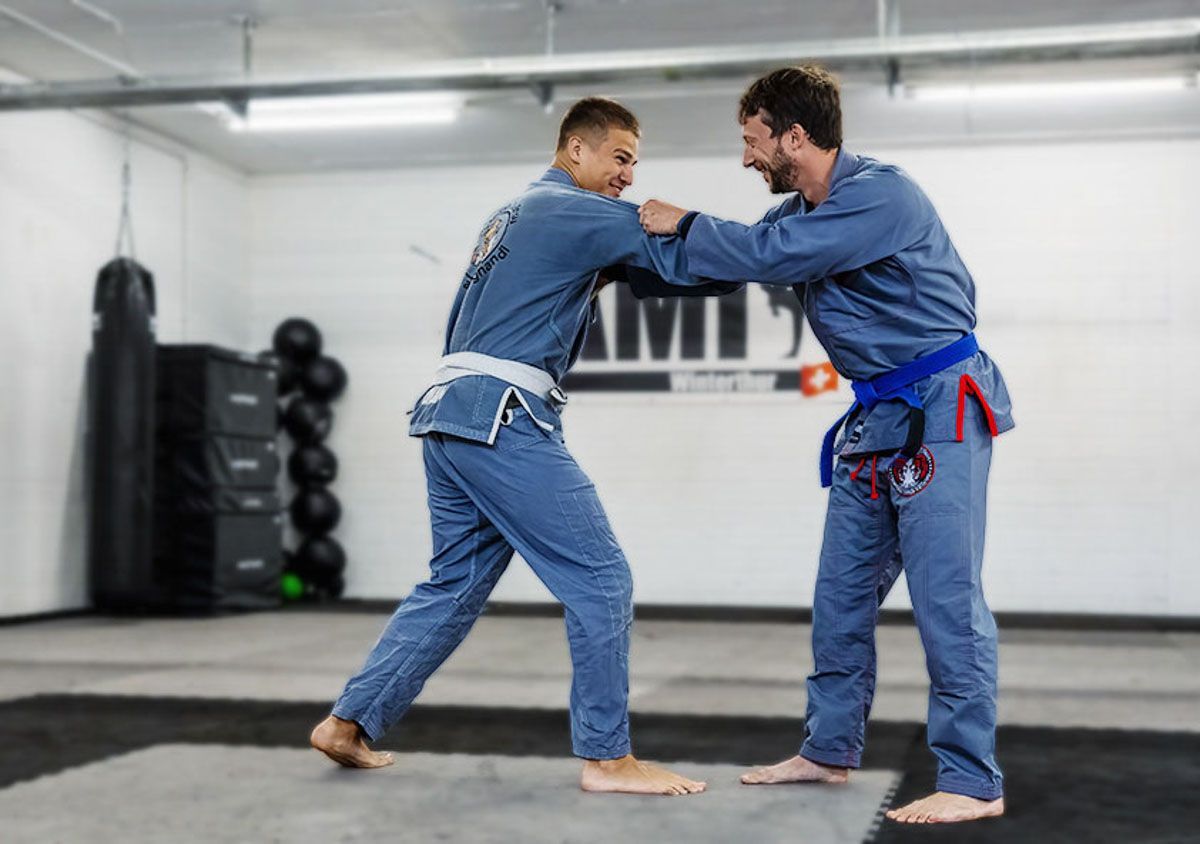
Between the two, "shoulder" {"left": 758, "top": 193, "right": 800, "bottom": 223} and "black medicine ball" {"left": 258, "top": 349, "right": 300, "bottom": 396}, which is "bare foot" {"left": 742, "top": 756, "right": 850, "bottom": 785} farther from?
"black medicine ball" {"left": 258, "top": 349, "right": 300, "bottom": 396}

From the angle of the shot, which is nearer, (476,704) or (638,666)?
(476,704)

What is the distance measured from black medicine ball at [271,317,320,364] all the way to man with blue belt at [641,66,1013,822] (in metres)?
7.83

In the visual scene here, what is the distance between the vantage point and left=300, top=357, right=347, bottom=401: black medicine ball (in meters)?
10.4

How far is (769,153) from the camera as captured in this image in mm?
2977

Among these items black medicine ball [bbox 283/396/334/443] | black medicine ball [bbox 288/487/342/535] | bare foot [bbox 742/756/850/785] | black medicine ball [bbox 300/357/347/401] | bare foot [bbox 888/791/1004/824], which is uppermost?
black medicine ball [bbox 300/357/347/401]

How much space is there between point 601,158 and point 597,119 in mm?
92

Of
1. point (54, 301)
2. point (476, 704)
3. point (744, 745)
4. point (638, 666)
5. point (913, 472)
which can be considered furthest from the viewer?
point (54, 301)

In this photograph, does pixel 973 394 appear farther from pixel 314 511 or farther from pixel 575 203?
pixel 314 511

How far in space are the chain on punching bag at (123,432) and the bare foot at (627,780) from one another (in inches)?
223

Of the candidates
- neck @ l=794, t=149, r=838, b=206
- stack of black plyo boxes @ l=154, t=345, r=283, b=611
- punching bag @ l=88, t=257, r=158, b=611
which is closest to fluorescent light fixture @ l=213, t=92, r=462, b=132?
punching bag @ l=88, t=257, r=158, b=611

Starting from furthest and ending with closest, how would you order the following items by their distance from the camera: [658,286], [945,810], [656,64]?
[656,64], [658,286], [945,810]

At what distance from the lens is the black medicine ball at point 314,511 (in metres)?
10.3

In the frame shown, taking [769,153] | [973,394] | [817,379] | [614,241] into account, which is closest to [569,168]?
[614,241]

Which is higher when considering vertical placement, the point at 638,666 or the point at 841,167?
Answer: the point at 841,167
